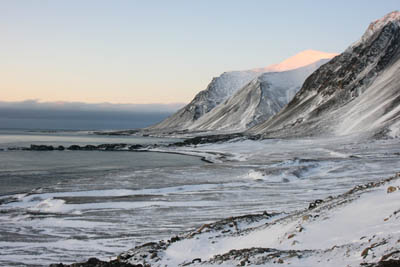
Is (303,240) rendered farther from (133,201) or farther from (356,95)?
(356,95)

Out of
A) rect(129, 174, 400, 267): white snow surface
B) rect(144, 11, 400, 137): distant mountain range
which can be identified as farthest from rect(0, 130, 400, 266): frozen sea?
rect(144, 11, 400, 137): distant mountain range

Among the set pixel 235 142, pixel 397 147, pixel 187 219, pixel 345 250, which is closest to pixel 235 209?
pixel 187 219

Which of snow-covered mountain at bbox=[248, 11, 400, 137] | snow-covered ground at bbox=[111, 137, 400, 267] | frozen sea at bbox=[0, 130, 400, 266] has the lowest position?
frozen sea at bbox=[0, 130, 400, 266]

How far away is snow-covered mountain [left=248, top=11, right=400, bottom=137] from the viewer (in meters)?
103

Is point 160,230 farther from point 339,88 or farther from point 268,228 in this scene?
point 339,88

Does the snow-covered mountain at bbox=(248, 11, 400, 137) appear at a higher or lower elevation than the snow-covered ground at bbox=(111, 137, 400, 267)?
higher

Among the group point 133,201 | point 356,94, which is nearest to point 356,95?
point 356,94

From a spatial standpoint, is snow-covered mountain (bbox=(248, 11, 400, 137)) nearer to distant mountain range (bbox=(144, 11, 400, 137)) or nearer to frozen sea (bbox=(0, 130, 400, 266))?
distant mountain range (bbox=(144, 11, 400, 137))

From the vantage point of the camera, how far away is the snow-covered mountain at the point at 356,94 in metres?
103

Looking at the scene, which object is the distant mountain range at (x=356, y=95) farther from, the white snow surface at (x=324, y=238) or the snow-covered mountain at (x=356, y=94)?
the white snow surface at (x=324, y=238)

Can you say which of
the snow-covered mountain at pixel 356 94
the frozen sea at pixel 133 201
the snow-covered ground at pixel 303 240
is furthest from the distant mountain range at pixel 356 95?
the snow-covered ground at pixel 303 240

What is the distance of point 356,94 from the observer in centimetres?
12688

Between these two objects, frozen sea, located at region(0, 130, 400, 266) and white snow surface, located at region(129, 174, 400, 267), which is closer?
white snow surface, located at region(129, 174, 400, 267)

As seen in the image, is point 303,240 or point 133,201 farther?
point 133,201
